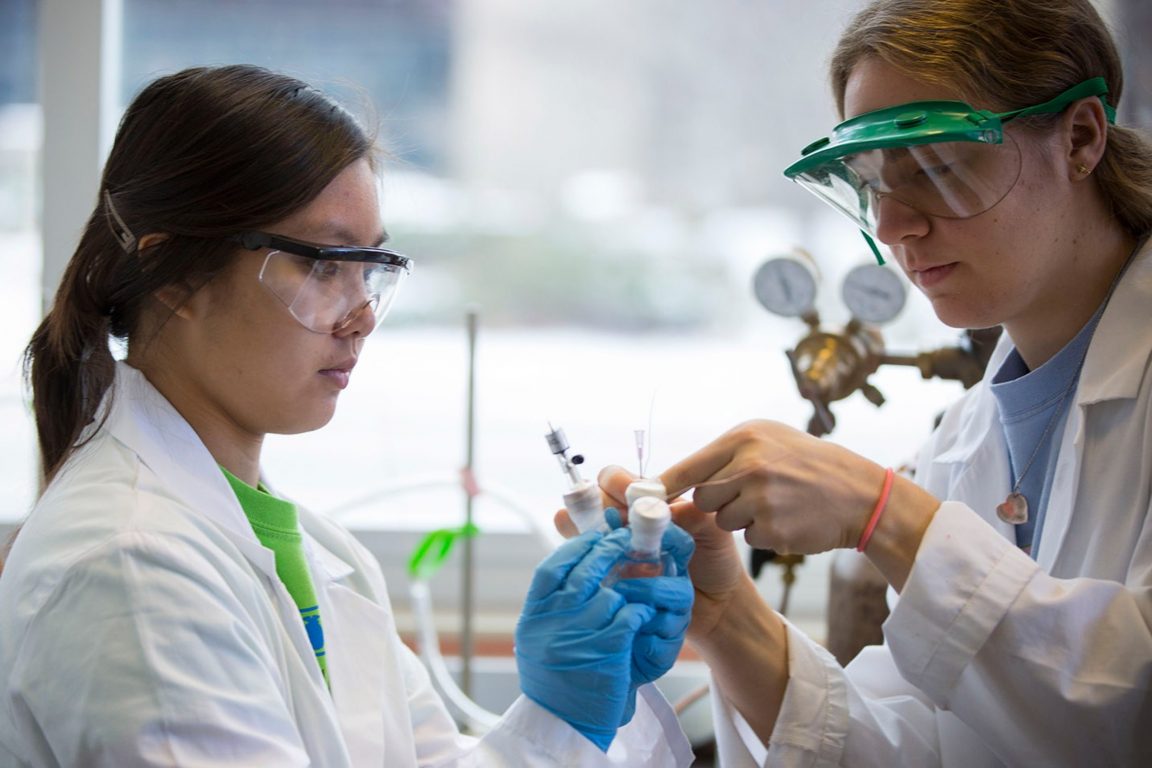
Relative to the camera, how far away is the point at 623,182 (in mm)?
2520

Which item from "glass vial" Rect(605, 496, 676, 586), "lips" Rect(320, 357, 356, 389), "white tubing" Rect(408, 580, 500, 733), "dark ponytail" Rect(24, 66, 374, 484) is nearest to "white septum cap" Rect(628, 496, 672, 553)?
"glass vial" Rect(605, 496, 676, 586)

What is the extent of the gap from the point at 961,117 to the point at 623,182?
1.44 meters

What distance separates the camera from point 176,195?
3.59ft

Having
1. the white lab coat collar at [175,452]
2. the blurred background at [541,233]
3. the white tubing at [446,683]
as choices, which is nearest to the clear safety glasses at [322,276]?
the white lab coat collar at [175,452]

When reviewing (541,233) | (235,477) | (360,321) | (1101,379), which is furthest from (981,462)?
(541,233)

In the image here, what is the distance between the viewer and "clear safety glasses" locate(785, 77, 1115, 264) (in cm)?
112

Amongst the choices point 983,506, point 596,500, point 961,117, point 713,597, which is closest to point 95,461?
point 596,500

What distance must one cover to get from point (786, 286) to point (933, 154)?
0.55 meters

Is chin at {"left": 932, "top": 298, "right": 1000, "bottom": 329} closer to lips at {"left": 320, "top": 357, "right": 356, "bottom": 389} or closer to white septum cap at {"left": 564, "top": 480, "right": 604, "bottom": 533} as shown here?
white septum cap at {"left": 564, "top": 480, "right": 604, "bottom": 533}

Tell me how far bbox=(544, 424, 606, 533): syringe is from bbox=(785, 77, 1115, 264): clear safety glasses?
1.39ft

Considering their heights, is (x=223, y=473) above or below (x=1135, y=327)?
below

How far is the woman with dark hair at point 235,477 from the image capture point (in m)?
0.94

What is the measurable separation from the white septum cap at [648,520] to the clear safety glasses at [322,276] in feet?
1.26

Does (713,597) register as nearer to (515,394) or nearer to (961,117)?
(961,117)
